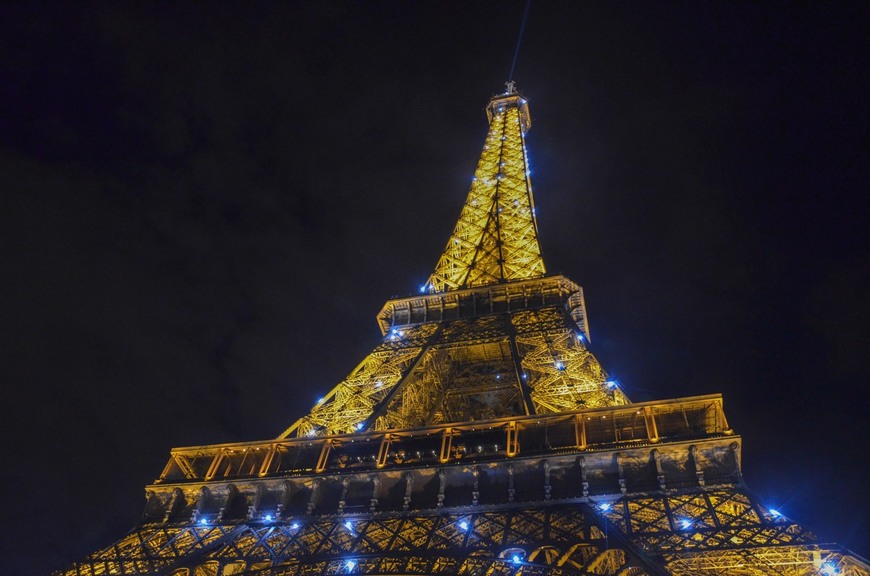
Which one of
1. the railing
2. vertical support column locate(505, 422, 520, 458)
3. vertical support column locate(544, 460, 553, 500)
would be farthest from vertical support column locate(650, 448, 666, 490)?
vertical support column locate(505, 422, 520, 458)

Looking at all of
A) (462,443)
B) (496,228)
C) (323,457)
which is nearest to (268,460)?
(323,457)

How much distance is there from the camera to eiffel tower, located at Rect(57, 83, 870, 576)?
12.6 m

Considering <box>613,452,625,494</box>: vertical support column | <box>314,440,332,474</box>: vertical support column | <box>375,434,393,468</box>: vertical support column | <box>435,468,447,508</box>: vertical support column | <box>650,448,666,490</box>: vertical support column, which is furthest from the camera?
<box>314,440,332,474</box>: vertical support column

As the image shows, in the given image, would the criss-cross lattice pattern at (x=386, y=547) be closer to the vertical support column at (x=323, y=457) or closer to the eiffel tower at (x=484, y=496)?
the eiffel tower at (x=484, y=496)

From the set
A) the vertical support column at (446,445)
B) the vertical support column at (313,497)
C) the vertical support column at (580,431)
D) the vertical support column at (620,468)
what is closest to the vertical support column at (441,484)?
the vertical support column at (446,445)

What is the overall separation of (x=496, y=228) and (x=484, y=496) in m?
21.1

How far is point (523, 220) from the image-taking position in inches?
1405

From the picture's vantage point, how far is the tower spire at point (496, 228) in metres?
31.6

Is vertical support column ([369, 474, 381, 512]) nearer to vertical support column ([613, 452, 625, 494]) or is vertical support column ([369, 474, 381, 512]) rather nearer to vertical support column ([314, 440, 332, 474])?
vertical support column ([314, 440, 332, 474])

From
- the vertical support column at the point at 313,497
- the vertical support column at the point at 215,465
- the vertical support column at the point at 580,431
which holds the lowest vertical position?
the vertical support column at the point at 313,497

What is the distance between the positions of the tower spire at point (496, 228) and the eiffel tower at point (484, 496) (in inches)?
325

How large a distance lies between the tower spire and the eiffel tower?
8249 millimetres

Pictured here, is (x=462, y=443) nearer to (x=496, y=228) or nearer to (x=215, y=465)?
(x=215, y=465)

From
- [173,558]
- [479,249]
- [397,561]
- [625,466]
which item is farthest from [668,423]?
[479,249]
